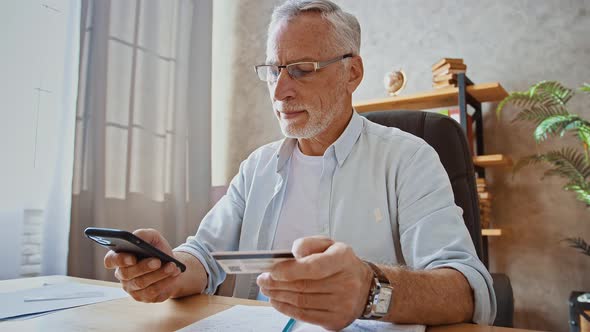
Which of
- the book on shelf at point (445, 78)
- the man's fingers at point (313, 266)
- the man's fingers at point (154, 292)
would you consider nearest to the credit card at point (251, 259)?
the man's fingers at point (313, 266)

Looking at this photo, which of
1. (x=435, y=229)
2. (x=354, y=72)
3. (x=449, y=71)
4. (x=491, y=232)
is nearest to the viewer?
(x=435, y=229)

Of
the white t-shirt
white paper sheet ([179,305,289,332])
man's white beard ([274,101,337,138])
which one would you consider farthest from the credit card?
man's white beard ([274,101,337,138])

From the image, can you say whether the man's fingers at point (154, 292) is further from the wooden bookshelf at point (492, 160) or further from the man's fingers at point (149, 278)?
the wooden bookshelf at point (492, 160)

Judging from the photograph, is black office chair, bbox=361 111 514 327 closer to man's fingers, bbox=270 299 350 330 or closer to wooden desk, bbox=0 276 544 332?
wooden desk, bbox=0 276 544 332

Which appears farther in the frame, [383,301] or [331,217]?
[331,217]

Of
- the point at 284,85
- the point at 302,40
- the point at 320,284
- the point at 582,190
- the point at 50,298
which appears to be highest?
the point at 302,40

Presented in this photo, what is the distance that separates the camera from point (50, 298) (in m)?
0.87

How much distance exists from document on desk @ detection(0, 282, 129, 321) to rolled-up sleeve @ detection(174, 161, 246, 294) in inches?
7.9

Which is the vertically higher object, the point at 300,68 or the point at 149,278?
the point at 300,68

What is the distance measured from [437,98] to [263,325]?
1.99 metres

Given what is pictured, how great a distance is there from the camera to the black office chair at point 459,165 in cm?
107

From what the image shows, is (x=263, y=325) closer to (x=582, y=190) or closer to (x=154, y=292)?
(x=154, y=292)

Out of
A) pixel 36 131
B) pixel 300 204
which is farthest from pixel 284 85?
pixel 36 131

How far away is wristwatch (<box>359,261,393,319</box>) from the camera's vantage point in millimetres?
615
